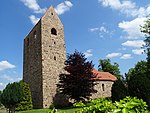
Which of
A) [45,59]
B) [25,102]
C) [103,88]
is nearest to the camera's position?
[25,102]

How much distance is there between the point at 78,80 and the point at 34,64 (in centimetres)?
649

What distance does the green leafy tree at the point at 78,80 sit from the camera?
25188 mm

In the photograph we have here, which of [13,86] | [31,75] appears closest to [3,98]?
[13,86]

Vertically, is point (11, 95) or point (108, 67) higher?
point (108, 67)

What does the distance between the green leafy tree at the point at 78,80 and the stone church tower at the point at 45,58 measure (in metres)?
1.73

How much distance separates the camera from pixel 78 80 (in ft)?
82.4

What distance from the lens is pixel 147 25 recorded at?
2852 cm

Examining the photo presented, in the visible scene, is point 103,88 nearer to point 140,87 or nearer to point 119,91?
point 119,91

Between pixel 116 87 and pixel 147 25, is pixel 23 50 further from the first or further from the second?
pixel 116 87

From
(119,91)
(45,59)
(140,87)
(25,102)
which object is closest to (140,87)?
(140,87)

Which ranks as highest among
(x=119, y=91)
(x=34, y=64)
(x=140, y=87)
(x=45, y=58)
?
(x=45, y=58)

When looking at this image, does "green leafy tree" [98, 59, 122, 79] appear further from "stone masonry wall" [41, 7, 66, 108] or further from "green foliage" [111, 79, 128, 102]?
"green foliage" [111, 79, 128, 102]

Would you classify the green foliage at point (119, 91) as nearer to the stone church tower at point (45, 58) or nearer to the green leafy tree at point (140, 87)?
the green leafy tree at point (140, 87)

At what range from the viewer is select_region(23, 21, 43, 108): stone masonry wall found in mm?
26828
